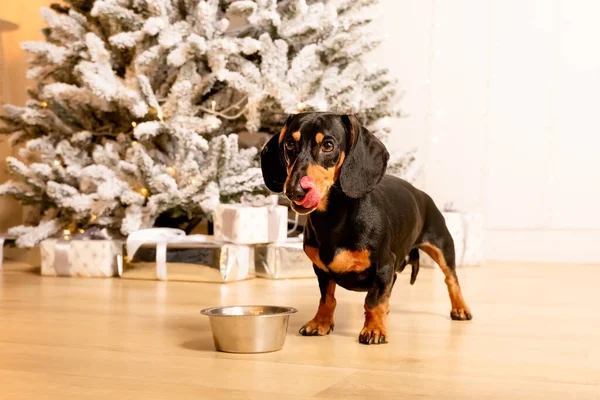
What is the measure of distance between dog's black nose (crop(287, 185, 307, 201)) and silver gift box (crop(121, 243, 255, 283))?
125cm

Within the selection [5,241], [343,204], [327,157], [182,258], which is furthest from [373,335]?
[5,241]

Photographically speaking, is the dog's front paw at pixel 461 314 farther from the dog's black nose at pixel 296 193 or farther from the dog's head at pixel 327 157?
the dog's black nose at pixel 296 193

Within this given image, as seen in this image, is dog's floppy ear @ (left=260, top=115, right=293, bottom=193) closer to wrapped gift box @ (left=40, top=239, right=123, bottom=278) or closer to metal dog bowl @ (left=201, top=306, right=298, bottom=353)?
metal dog bowl @ (left=201, top=306, right=298, bottom=353)

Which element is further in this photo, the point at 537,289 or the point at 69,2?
the point at 69,2

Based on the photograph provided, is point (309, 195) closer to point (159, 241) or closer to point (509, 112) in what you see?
point (159, 241)

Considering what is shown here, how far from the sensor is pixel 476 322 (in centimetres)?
196

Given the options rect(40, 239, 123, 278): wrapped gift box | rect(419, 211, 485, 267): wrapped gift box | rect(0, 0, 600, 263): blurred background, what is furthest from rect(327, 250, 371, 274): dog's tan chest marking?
rect(0, 0, 600, 263): blurred background

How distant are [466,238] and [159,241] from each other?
1.35m

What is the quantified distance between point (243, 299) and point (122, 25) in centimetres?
123

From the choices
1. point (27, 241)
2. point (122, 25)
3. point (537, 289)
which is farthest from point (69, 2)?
point (537, 289)

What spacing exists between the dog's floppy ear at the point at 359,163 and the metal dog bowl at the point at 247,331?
11.2 inches

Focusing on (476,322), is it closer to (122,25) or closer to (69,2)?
(122,25)

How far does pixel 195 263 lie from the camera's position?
2789mm

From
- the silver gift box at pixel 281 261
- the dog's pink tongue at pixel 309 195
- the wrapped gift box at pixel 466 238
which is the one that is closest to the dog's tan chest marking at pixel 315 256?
the dog's pink tongue at pixel 309 195
